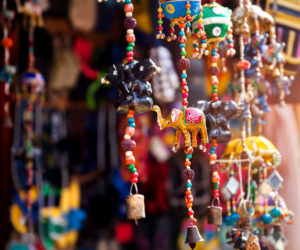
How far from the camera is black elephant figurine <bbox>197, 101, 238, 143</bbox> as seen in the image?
948 mm

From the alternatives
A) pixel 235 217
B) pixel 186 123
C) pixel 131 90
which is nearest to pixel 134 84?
pixel 131 90

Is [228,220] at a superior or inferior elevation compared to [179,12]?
inferior

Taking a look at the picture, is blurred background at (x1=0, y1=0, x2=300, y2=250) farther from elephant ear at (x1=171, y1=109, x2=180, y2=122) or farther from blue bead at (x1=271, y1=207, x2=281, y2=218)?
elephant ear at (x1=171, y1=109, x2=180, y2=122)

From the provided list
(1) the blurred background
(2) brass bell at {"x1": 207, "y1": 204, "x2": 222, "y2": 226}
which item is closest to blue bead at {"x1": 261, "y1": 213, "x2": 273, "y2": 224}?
(2) brass bell at {"x1": 207, "y1": 204, "x2": 222, "y2": 226}

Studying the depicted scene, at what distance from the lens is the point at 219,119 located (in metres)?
0.95

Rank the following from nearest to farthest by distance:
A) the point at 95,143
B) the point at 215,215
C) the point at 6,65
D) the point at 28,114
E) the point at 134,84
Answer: the point at 134,84 < the point at 215,215 < the point at 6,65 < the point at 28,114 < the point at 95,143

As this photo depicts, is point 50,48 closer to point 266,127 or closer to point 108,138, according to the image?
point 108,138

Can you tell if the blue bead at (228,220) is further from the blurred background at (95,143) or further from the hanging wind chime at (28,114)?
the blurred background at (95,143)

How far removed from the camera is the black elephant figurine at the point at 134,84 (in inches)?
32.8

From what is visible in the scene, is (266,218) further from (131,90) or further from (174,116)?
(131,90)

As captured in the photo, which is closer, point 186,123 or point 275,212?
point 186,123

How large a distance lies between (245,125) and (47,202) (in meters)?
1.21

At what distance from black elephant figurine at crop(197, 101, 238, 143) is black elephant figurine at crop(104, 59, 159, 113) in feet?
0.52

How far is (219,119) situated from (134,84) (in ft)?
0.66
